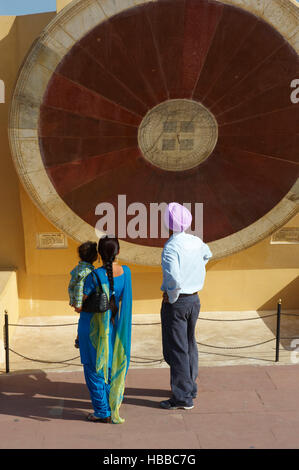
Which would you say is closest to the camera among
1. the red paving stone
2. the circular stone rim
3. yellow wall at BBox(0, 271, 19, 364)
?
the red paving stone

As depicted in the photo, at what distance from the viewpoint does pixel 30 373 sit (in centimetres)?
543

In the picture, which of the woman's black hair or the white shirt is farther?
the white shirt

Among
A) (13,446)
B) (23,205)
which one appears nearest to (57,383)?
(13,446)

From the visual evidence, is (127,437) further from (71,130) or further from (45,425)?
(71,130)

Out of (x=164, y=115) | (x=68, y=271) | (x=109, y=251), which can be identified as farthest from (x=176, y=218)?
(x=68, y=271)

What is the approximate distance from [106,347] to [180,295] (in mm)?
759

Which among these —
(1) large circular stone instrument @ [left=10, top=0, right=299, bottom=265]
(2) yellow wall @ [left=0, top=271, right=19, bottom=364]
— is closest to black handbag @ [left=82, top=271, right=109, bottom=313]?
(2) yellow wall @ [left=0, top=271, right=19, bottom=364]

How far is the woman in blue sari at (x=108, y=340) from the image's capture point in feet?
13.6

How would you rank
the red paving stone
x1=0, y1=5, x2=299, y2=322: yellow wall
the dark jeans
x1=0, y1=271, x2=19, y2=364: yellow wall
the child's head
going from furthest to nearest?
x1=0, y1=5, x2=299, y2=322: yellow wall
x1=0, y1=271, x2=19, y2=364: yellow wall
the dark jeans
the child's head
the red paving stone

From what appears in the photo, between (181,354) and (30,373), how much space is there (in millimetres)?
1908

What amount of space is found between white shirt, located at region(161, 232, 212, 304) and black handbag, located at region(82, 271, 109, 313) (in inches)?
Result: 20.3

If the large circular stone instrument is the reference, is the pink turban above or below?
below

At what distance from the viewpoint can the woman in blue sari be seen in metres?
4.13

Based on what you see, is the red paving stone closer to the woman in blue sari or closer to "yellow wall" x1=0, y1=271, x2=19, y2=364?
the woman in blue sari
